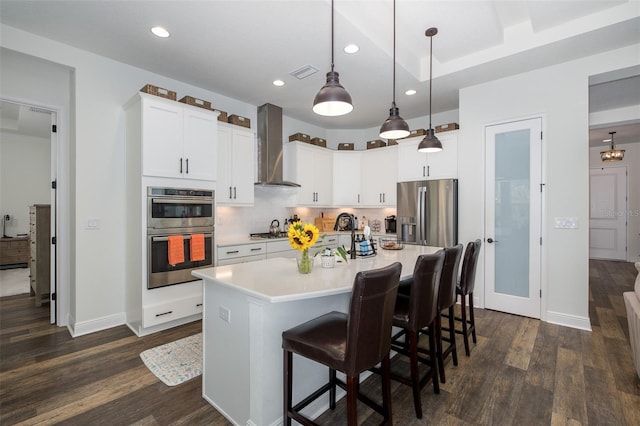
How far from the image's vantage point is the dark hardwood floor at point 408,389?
193 centimetres

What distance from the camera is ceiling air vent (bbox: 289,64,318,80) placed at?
345cm

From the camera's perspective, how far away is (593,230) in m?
7.65

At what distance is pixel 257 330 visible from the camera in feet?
5.42

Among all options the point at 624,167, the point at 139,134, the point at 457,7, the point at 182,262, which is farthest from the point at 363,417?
the point at 624,167

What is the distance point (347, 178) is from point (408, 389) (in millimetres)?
4021

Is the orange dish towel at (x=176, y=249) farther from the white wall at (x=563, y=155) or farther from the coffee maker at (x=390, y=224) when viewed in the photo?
the white wall at (x=563, y=155)

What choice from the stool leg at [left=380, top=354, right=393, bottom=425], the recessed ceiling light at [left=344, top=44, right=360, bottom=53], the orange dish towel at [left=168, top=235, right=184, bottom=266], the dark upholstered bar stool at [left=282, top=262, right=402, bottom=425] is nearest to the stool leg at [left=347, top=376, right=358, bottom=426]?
the dark upholstered bar stool at [left=282, top=262, right=402, bottom=425]

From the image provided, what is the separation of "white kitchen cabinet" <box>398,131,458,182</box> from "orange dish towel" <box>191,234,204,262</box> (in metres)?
3.18

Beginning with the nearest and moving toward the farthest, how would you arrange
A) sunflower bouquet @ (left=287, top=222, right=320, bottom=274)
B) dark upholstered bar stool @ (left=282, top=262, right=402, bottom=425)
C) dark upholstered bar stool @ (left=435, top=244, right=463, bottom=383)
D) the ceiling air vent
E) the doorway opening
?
dark upholstered bar stool @ (left=282, top=262, right=402, bottom=425) → sunflower bouquet @ (left=287, top=222, right=320, bottom=274) → dark upholstered bar stool @ (left=435, top=244, right=463, bottom=383) → the ceiling air vent → the doorway opening

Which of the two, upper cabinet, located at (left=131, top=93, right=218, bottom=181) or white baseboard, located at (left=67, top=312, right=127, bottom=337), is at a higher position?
upper cabinet, located at (left=131, top=93, right=218, bottom=181)

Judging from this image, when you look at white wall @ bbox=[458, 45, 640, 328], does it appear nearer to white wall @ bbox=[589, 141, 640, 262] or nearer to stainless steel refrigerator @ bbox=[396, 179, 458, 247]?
stainless steel refrigerator @ bbox=[396, 179, 458, 247]

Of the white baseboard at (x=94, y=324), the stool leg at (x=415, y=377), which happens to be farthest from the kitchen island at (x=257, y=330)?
the white baseboard at (x=94, y=324)

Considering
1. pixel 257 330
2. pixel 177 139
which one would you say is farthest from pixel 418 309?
pixel 177 139

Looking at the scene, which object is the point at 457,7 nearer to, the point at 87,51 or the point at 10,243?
the point at 87,51
